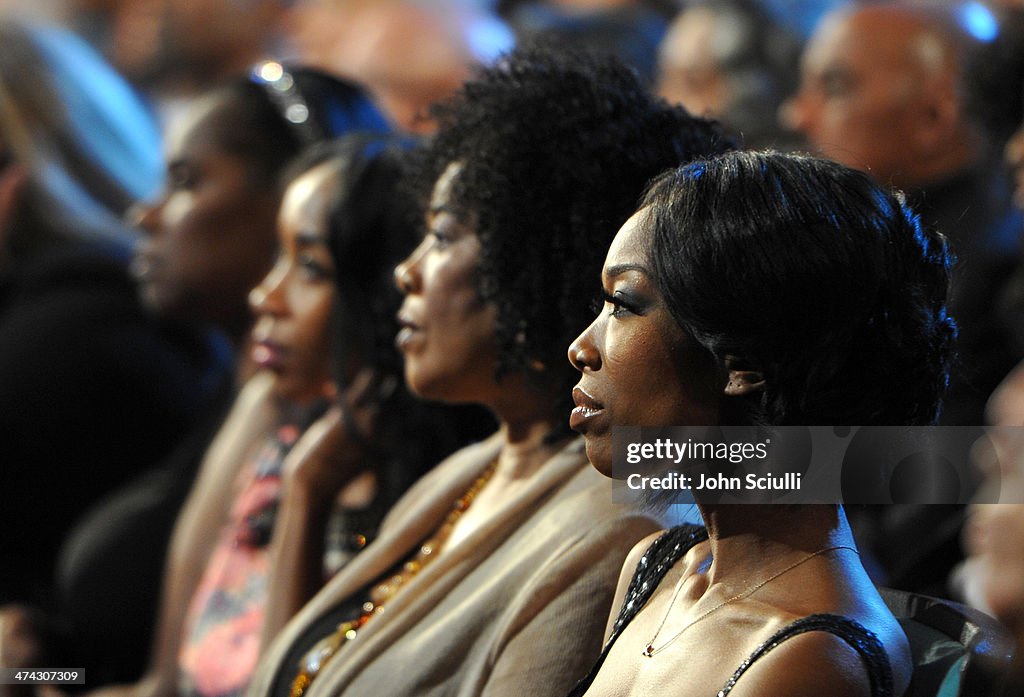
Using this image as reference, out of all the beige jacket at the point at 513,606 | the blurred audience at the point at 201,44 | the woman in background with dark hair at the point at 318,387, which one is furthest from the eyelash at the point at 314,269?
the blurred audience at the point at 201,44

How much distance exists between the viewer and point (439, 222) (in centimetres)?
197

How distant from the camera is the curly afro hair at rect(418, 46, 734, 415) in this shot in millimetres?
1800

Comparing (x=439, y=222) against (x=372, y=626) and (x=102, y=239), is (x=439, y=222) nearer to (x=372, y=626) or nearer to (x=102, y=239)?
(x=372, y=626)

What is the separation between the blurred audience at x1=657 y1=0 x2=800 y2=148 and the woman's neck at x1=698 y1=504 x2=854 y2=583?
280 cm

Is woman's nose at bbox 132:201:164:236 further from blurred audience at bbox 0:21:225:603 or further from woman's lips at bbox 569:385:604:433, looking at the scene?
woman's lips at bbox 569:385:604:433

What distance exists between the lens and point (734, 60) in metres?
4.09

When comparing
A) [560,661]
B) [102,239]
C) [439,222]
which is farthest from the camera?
[102,239]

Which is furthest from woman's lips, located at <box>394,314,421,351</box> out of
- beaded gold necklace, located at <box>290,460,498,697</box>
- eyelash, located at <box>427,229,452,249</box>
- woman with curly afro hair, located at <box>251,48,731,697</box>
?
beaded gold necklace, located at <box>290,460,498,697</box>

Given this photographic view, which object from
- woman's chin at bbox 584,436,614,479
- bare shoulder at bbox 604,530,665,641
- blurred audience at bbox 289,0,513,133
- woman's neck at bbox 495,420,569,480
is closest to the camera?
woman's chin at bbox 584,436,614,479

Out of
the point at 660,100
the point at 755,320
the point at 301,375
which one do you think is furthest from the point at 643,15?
the point at 755,320

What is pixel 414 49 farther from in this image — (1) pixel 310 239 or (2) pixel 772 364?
(2) pixel 772 364

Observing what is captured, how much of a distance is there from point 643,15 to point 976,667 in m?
3.60

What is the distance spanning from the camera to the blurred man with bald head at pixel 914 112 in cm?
293

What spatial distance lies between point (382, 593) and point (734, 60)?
2.52m
